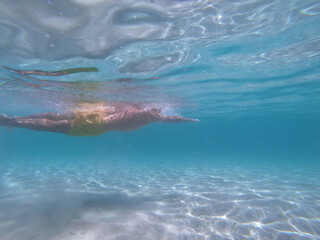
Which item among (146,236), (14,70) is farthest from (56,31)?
(146,236)

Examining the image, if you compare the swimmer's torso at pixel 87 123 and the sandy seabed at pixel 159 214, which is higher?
the swimmer's torso at pixel 87 123

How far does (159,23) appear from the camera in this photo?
304 inches

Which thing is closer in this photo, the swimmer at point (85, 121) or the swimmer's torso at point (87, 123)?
the swimmer at point (85, 121)

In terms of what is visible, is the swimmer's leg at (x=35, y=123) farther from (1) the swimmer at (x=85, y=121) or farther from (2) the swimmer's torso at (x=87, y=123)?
(2) the swimmer's torso at (x=87, y=123)

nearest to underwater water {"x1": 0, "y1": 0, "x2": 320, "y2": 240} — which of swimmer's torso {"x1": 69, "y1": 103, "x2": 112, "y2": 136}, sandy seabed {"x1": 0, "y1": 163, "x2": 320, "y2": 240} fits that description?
sandy seabed {"x1": 0, "y1": 163, "x2": 320, "y2": 240}

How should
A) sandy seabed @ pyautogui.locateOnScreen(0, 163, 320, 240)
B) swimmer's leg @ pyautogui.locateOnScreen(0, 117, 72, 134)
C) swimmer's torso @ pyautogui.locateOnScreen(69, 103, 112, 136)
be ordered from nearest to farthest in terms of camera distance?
1. sandy seabed @ pyautogui.locateOnScreen(0, 163, 320, 240)
2. swimmer's leg @ pyautogui.locateOnScreen(0, 117, 72, 134)
3. swimmer's torso @ pyautogui.locateOnScreen(69, 103, 112, 136)

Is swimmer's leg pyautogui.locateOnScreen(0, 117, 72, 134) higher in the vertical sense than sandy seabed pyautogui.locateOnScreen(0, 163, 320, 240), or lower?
higher

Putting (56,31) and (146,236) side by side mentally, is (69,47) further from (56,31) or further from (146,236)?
(146,236)

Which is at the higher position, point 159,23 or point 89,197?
point 159,23

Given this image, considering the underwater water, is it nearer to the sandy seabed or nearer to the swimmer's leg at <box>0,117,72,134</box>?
the sandy seabed

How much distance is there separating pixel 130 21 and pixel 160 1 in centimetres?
156

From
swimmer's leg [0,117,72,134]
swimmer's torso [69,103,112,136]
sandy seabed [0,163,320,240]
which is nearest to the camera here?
sandy seabed [0,163,320,240]

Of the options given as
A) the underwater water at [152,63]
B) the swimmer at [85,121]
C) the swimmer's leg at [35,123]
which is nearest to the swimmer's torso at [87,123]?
the swimmer at [85,121]

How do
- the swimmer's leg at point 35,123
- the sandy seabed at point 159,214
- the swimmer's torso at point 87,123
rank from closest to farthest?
the sandy seabed at point 159,214
the swimmer's leg at point 35,123
the swimmer's torso at point 87,123
